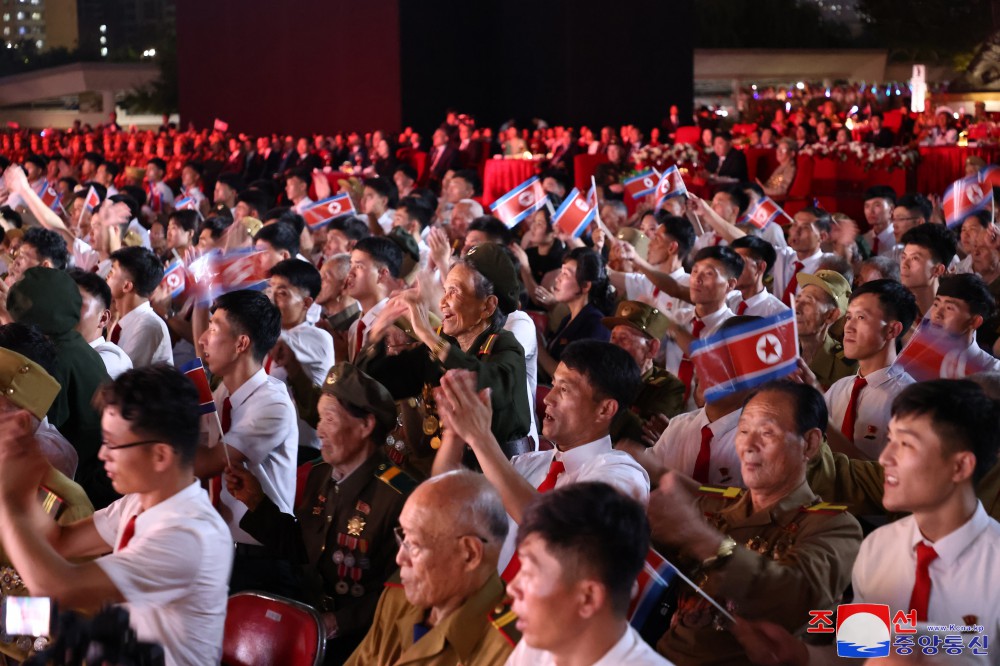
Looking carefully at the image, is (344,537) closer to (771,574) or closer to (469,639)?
(469,639)

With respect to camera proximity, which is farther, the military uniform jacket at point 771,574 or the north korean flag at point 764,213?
the north korean flag at point 764,213

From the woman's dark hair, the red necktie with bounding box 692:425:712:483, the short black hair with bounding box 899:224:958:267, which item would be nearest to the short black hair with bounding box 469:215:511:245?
the woman's dark hair

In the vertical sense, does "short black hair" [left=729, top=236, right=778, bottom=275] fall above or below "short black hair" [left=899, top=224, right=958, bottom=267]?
below

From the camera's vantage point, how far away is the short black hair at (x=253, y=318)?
14.2ft

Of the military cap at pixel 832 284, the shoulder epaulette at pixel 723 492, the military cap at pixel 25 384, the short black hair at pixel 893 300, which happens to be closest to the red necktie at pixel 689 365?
the military cap at pixel 832 284

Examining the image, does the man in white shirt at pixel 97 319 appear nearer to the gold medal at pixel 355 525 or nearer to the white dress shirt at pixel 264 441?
the white dress shirt at pixel 264 441

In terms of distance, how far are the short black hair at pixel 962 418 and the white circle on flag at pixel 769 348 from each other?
1.20 meters

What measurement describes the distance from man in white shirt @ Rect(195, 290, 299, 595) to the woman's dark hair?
2130 mm

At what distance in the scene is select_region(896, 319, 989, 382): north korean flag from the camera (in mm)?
4402

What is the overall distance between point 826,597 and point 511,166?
13.0 meters

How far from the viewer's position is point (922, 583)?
2752 millimetres

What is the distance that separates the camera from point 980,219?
7.46m

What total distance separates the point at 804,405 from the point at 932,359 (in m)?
1.24

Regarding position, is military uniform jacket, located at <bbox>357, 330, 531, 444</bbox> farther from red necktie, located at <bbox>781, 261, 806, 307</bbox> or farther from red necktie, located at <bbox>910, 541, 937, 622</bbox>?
red necktie, located at <bbox>781, 261, 806, 307</bbox>
